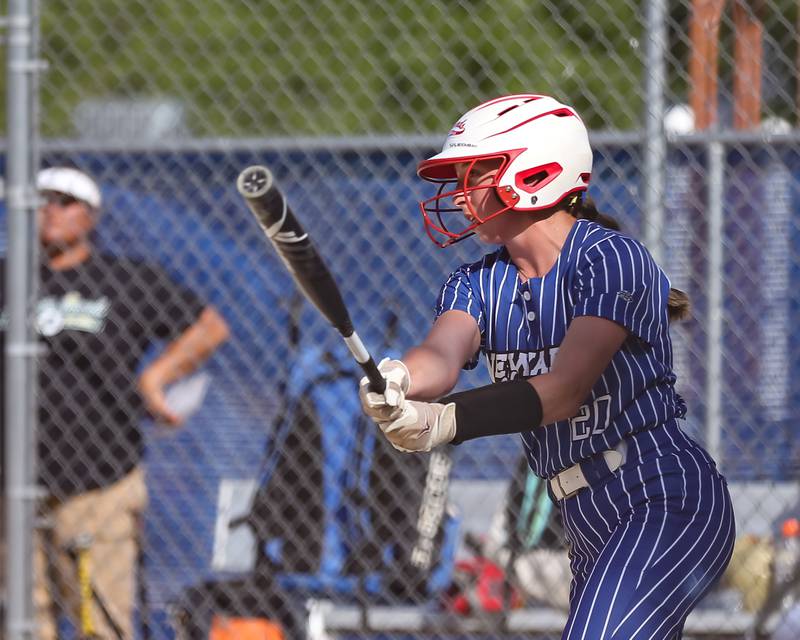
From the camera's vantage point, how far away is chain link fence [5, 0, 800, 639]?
4359mm

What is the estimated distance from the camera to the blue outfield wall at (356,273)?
4.39 meters

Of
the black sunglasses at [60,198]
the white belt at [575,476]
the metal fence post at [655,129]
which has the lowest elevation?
the white belt at [575,476]

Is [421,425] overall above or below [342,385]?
below

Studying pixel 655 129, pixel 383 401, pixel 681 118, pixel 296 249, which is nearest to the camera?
pixel 296 249

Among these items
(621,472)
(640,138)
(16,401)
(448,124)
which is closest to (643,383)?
(621,472)

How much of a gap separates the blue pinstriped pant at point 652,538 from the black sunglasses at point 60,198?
2.62m

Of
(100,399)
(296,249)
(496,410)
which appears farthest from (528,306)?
(100,399)

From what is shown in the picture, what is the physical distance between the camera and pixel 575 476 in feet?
9.34

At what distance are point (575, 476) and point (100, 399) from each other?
2.40m

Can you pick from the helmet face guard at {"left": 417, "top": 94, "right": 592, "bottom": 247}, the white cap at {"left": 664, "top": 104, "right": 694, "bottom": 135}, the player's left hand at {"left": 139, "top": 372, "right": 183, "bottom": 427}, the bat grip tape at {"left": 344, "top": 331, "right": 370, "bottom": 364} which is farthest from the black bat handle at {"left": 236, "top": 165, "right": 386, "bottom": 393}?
the white cap at {"left": 664, "top": 104, "right": 694, "bottom": 135}

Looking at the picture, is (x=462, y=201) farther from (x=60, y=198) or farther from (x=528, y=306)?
(x=60, y=198)

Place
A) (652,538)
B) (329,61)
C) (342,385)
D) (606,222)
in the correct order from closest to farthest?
(652,538) < (606,222) < (342,385) < (329,61)

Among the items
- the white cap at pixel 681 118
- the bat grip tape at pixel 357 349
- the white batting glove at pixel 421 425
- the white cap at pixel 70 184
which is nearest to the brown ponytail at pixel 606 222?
the white batting glove at pixel 421 425

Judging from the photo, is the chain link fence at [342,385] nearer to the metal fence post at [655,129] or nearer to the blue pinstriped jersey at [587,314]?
the metal fence post at [655,129]
